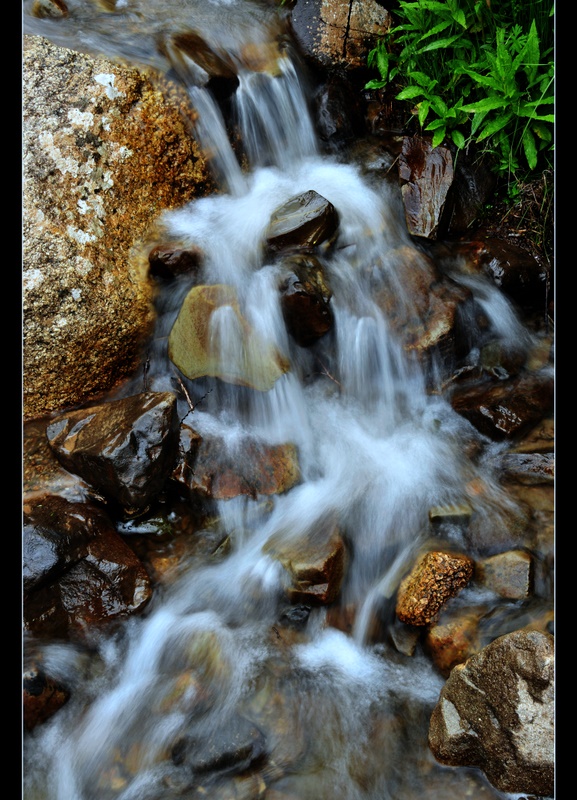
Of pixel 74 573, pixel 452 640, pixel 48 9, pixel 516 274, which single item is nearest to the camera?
pixel 452 640

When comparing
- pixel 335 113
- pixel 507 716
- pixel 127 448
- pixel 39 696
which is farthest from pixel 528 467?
pixel 335 113

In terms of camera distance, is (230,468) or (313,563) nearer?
(313,563)

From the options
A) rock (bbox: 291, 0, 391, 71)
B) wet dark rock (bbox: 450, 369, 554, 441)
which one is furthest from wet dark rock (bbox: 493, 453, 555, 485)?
rock (bbox: 291, 0, 391, 71)

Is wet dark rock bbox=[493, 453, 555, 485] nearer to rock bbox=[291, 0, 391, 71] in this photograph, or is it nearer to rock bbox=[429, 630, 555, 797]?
rock bbox=[429, 630, 555, 797]

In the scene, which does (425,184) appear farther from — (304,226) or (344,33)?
(344,33)

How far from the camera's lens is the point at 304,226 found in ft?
18.2

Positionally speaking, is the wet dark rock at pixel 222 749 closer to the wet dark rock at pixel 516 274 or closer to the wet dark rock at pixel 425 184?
the wet dark rock at pixel 516 274

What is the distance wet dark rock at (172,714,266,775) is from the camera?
10.7 ft

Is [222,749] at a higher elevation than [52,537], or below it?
below

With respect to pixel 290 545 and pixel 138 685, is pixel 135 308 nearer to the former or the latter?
pixel 290 545

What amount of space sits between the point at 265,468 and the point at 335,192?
3161mm

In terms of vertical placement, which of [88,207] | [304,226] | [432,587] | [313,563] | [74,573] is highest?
[88,207]

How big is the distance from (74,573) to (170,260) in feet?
9.29

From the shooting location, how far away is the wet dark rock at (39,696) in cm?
340
